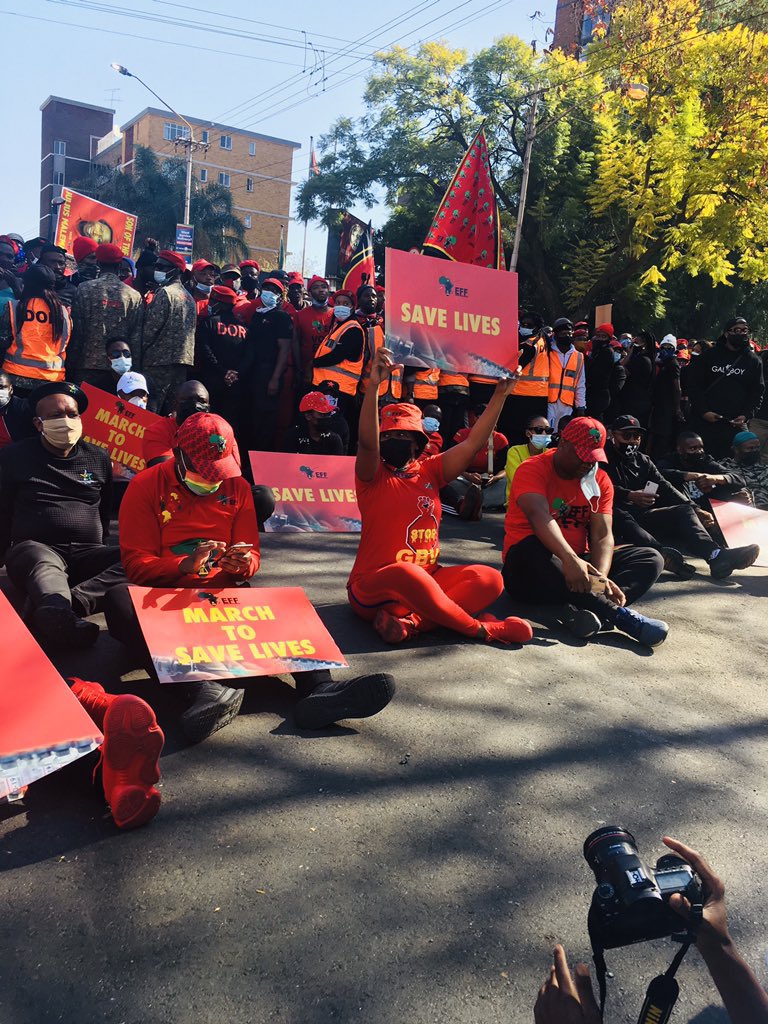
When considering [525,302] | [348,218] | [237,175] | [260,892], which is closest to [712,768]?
[260,892]

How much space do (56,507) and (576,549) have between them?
10.9ft

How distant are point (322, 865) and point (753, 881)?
143 cm

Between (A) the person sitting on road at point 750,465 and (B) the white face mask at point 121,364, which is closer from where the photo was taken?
(B) the white face mask at point 121,364

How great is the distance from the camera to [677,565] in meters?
6.89

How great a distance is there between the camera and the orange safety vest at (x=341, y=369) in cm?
907

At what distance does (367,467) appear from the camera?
4.79m

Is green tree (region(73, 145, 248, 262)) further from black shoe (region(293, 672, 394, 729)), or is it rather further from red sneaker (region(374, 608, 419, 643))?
black shoe (region(293, 672, 394, 729))

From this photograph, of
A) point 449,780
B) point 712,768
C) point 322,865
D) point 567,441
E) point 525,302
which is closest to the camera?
point 322,865

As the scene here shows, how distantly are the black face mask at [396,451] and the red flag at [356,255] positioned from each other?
7609 millimetres

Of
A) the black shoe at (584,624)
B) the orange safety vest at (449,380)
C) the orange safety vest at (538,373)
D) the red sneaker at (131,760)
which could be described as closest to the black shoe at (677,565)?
the black shoe at (584,624)

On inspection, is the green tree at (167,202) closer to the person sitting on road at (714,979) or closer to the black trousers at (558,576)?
the black trousers at (558,576)

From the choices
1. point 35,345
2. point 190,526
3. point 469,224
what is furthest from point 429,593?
point 469,224

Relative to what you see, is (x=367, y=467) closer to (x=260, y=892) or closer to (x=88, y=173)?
(x=260, y=892)

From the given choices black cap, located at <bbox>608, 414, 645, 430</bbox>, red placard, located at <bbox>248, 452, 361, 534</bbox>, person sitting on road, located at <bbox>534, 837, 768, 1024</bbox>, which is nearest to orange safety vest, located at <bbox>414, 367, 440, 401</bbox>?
red placard, located at <bbox>248, 452, 361, 534</bbox>
